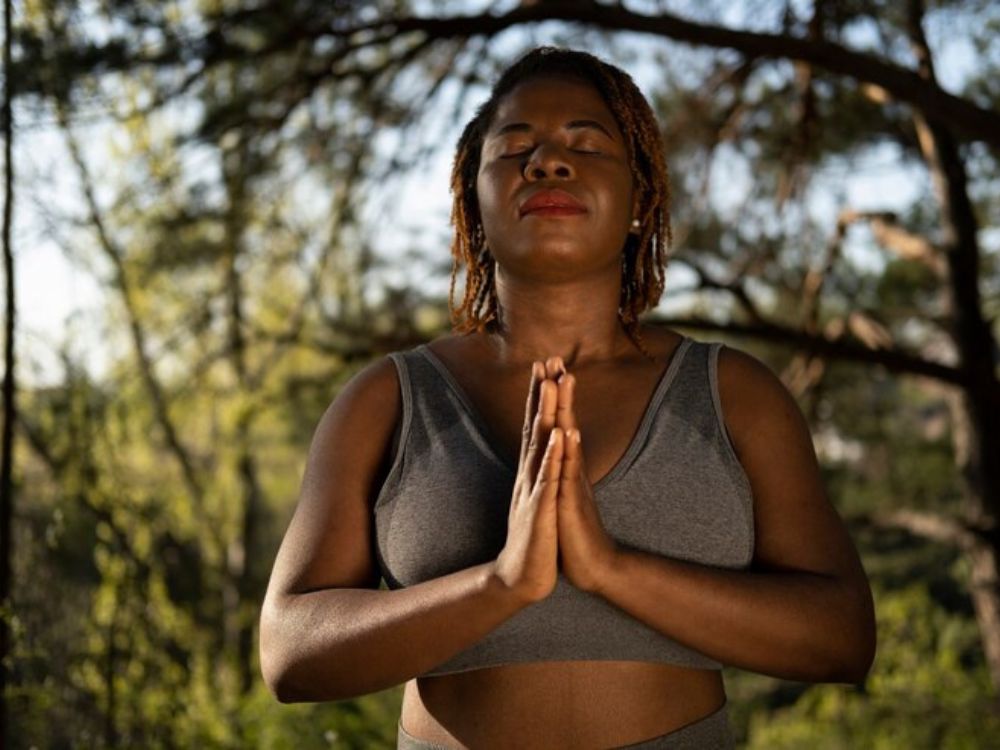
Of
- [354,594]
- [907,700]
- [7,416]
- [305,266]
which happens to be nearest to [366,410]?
[354,594]

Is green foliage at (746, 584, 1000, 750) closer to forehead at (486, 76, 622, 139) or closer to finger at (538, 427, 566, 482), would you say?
forehead at (486, 76, 622, 139)

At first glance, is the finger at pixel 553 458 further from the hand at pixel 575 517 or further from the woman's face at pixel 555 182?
the woman's face at pixel 555 182

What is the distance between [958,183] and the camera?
17.4 ft

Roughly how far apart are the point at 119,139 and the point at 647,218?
3556 millimetres

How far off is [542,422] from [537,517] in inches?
3.7

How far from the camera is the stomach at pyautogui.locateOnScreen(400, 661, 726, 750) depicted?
136cm

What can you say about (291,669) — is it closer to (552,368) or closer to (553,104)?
(552,368)

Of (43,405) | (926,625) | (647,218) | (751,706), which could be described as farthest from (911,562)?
(647,218)

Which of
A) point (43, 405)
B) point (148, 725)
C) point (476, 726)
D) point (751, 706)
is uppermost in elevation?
point (43, 405)

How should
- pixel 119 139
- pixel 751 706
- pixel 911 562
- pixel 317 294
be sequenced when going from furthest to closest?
1. pixel 911 562
2. pixel 751 706
3. pixel 317 294
4. pixel 119 139

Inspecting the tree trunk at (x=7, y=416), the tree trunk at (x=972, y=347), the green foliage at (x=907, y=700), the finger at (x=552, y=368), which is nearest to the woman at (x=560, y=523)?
the finger at (x=552, y=368)

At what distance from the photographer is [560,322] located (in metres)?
1.55

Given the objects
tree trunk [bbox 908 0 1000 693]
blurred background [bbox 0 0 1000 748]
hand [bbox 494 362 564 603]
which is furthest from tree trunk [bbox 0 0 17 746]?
tree trunk [bbox 908 0 1000 693]

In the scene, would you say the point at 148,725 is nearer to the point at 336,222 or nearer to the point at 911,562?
the point at 336,222
